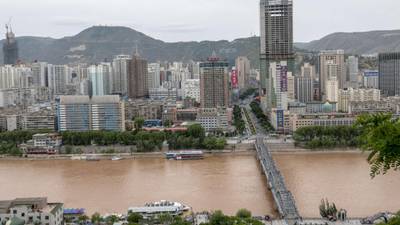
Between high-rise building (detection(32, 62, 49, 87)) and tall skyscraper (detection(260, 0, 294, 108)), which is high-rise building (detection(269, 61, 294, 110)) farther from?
high-rise building (detection(32, 62, 49, 87))

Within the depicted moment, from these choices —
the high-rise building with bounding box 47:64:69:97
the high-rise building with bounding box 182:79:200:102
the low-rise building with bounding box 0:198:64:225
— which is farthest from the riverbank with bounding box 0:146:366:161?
the high-rise building with bounding box 47:64:69:97

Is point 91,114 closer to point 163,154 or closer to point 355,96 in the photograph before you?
point 163,154

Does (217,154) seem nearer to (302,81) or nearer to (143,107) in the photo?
(143,107)

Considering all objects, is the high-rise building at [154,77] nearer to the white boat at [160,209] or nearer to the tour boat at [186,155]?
the tour boat at [186,155]

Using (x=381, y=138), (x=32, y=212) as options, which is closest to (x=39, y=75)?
(x=32, y=212)

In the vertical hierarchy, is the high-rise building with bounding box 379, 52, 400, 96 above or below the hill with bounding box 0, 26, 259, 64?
below

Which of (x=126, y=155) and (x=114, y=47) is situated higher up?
(x=114, y=47)

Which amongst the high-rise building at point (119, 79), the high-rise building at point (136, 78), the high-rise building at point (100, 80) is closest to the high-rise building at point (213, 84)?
the high-rise building at point (136, 78)
